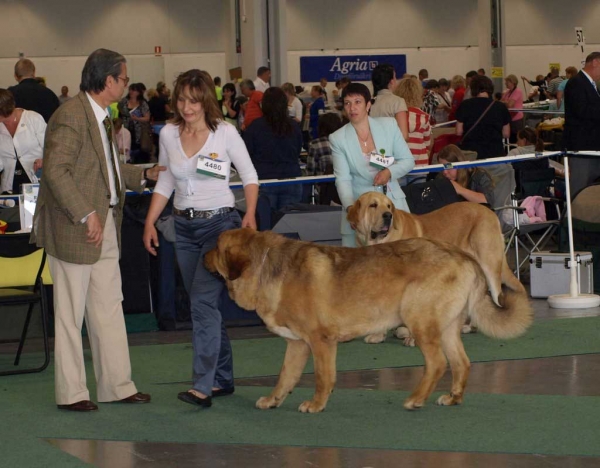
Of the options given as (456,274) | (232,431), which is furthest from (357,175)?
(232,431)

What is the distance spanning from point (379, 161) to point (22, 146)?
408 cm

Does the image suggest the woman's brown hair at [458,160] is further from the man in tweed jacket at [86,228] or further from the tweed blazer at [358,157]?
the man in tweed jacket at [86,228]

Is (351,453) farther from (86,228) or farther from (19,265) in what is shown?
(19,265)

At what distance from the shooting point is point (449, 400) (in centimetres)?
505

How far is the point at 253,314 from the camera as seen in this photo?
7.93 metres

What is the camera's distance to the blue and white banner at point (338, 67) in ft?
98.4

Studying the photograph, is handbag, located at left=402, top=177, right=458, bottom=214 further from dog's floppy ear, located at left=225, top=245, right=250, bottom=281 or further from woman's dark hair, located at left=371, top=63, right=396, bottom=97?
dog's floppy ear, located at left=225, top=245, right=250, bottom=281

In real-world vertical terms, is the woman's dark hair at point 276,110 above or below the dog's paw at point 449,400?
above

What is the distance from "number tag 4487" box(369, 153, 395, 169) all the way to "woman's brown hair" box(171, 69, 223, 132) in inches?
57.2

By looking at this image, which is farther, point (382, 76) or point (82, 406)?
point (382, 76)

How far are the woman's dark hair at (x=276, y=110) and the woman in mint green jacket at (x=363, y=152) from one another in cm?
321

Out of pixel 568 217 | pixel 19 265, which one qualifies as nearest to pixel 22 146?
pixel 19 265

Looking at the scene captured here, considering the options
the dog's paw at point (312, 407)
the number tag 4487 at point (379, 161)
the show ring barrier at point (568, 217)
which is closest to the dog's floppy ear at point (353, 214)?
the number tag 4487 at point (379, 161)

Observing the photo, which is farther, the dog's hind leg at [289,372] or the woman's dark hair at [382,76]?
the woman's dark hair at [382,76]
